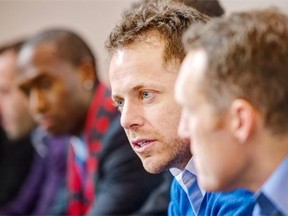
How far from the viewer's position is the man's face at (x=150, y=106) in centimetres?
91

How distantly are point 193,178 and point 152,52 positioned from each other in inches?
7.9

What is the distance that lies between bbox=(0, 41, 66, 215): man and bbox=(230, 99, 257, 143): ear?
4.62 ft

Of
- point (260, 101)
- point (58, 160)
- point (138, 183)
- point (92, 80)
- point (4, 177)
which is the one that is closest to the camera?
point (260, 101)

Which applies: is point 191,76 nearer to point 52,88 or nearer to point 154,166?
point 154,166

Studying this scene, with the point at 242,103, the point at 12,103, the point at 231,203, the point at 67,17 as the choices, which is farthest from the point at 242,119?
the point at 67,17

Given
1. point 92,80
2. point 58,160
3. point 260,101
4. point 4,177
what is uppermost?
point 260,101

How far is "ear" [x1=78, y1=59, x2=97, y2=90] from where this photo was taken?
5.58 ft

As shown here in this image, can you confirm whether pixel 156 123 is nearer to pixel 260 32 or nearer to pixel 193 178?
pixel 193 178

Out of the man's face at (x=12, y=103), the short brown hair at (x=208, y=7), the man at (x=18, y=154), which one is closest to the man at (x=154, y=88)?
the short brown hair at (x=208, y=7)

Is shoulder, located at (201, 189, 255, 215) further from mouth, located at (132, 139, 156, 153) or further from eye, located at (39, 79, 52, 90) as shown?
eye, located at (39, 79, 52, 90)

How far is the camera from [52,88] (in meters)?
1.67

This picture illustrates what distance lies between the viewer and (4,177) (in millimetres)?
2199

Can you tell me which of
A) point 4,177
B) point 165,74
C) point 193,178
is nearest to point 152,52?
point 165,74

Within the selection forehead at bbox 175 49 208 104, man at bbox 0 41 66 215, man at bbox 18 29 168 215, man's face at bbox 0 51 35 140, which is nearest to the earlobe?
man at bbox 18 29 168 215
